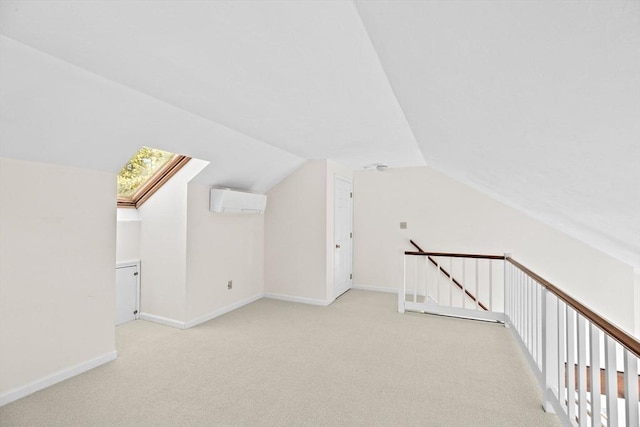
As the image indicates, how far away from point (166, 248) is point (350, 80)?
2929 millimetres

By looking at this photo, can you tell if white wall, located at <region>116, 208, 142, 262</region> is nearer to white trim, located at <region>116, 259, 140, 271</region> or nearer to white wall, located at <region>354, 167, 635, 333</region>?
white trim, located at <region>116, 259, 140, 271</region>

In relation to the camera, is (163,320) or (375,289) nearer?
(163,320)

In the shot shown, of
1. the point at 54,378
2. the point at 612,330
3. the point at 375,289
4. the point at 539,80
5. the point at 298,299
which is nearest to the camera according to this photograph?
the point at 539,80

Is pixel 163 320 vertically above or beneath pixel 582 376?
beneath

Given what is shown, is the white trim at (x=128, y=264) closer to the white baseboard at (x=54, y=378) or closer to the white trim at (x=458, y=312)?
A: the white baseboard at (x=54, y=378)

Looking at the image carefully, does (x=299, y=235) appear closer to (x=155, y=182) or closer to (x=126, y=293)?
(x=155, y=182)

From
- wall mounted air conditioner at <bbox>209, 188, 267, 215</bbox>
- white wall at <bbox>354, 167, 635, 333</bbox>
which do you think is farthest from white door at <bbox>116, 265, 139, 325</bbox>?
white wall at <bbox>354, 167, 635, 333</bbox>

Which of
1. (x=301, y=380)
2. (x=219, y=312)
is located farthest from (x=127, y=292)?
(x=301, y=380)

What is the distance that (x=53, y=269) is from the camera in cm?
228

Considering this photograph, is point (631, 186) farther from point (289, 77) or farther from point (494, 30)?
point (289, 77)

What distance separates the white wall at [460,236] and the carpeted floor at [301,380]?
3.88 feet

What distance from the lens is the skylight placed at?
3.38 meters

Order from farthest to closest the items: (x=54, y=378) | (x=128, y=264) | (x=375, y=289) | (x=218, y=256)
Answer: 1. (x=375, y=289)
2. (x=218, y=256)
3. (x=128, y=264)
4. (x=54, y=378)

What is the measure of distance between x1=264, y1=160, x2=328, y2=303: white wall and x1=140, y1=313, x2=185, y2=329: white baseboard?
1481 millimetres
